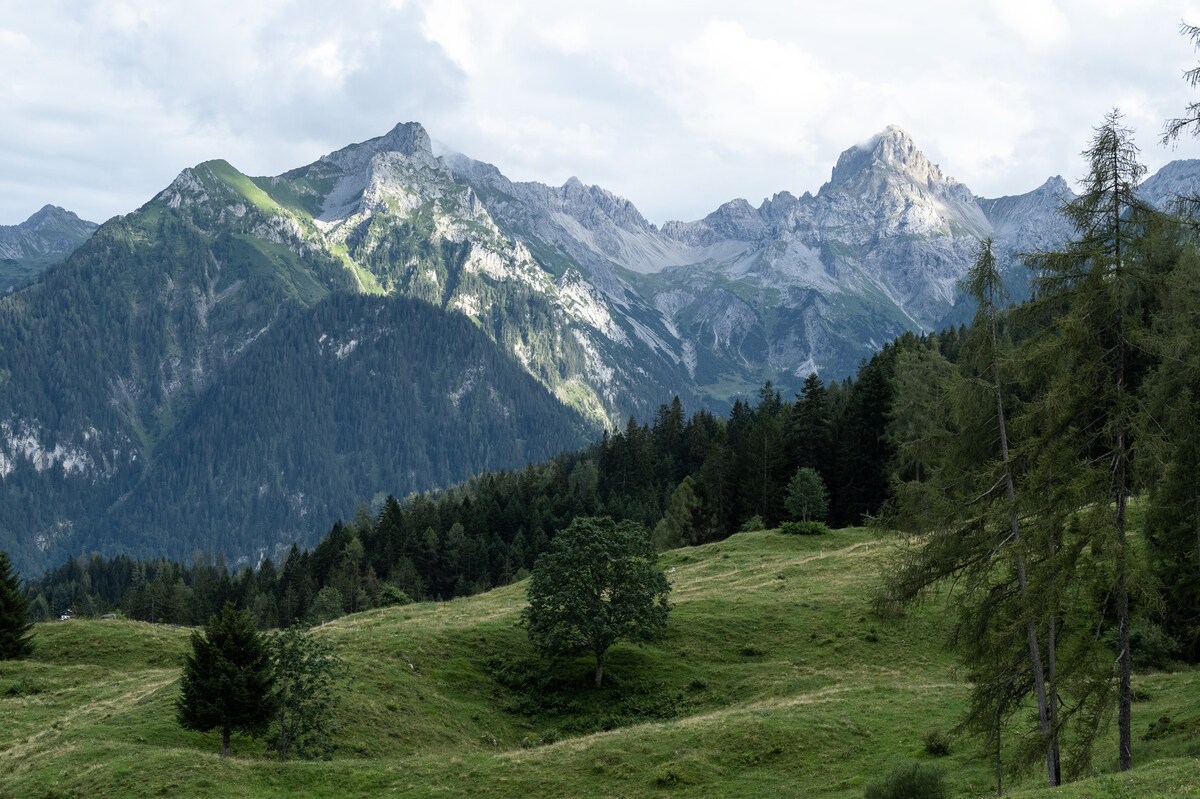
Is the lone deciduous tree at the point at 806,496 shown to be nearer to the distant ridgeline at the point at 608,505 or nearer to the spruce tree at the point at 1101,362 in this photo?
the distant ridgeline at the point at 608,505

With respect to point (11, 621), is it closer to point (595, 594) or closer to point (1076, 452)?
point (595, 594)

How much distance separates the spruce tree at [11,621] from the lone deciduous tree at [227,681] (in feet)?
83.6

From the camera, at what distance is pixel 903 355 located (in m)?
107

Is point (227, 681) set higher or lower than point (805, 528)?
lower

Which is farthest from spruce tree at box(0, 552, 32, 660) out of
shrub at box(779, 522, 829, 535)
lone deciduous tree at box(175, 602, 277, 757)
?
shrub at box(779, 522, 829, 535)

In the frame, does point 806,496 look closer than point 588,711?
No

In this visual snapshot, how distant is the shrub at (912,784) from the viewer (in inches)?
1139

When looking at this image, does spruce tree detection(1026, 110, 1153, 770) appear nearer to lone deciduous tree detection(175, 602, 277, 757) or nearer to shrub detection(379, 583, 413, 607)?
lone deciduous tree detection(175, 602, 277, 757)

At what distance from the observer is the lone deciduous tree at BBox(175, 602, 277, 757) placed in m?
41.1

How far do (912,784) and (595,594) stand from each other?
3307 cm

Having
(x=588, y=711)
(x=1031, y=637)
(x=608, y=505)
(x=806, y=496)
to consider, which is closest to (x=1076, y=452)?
(x=1031, y=637)

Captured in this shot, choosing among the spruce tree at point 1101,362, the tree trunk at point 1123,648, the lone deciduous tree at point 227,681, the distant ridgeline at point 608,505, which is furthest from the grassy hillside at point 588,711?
the distant ridgeline at point 608,505

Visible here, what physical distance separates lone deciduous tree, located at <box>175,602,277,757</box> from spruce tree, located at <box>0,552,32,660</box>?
25488 millimetres

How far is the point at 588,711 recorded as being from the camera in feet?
183
